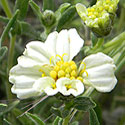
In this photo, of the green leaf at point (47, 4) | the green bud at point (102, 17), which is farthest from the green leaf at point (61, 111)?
the green leaf at point (47, 4)

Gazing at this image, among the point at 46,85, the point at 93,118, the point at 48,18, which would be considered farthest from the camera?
the point at 48,18

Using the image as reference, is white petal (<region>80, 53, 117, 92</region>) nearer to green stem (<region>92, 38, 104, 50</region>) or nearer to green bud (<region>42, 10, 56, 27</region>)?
green stem (<region>92, 38, 104, 50</region>)

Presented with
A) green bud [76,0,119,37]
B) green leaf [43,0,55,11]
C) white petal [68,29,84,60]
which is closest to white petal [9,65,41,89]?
white petal [68,29,84,60]

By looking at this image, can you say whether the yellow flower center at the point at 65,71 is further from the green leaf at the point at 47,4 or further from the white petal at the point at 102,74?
the green leaf at the point at 47,4

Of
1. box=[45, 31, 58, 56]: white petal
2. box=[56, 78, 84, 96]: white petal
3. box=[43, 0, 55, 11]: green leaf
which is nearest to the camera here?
box=[56, 78, 84, 96]: white petal

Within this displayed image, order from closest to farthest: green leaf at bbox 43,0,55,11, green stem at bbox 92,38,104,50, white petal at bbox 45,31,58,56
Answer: white petal at bbox 45,31,58,56, green stem at bbox 92,38,104,50, green leaf at bbox 43,0,55,11

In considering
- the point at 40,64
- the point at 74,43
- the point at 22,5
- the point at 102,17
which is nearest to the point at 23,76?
the point at 40,64

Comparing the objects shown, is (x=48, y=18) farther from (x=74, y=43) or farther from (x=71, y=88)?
Result: (x=71, y=88)

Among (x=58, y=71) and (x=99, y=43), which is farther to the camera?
(x=99, y=43)
